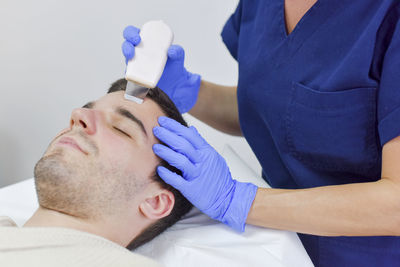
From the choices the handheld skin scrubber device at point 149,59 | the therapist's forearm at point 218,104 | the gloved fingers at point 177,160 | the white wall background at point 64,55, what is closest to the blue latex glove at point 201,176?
the gloved fingers at point 177,160

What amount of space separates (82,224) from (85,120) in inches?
10.2

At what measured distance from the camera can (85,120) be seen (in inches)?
40.3

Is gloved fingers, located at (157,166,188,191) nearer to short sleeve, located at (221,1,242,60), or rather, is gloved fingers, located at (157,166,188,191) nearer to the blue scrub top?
the blue scrub top

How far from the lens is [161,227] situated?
1.12m

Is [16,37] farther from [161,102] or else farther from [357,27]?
[357,27]

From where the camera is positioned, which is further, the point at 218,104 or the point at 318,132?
the point at 218,104

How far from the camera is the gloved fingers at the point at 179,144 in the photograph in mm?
989

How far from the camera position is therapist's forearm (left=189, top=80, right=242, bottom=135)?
4.75 ft

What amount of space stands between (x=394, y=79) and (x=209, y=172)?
464 millimetres

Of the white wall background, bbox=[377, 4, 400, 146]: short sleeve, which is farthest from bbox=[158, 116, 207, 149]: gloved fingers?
the white wall background

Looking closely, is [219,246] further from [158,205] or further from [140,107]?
[140,107]

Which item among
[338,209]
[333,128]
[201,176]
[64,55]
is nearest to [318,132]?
[333,128]

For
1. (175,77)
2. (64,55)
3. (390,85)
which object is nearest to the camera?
(390,85)

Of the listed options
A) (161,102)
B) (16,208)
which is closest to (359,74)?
(161,102)
